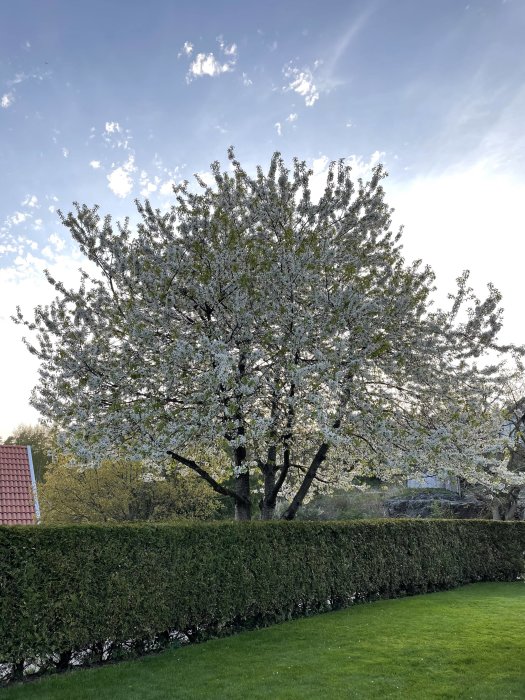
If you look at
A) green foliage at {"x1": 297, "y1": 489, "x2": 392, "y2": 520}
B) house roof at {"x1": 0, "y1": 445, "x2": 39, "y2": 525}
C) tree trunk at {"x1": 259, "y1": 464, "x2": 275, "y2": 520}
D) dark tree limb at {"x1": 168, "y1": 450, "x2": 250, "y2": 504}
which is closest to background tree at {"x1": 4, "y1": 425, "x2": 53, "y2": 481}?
green foliage at {"x1": 297, "y1": 489, "x2": 392, "y2": 520}

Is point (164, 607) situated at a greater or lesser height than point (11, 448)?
lesser

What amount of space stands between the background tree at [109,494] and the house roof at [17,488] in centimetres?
298

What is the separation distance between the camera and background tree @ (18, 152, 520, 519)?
991cm

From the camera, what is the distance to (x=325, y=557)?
11.9 m

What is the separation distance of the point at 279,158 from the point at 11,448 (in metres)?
14.2

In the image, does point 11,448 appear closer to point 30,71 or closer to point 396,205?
point 30,71

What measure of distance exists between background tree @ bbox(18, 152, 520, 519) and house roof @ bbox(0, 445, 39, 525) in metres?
6.96

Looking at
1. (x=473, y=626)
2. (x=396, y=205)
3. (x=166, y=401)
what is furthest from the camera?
(x=396, y=205)

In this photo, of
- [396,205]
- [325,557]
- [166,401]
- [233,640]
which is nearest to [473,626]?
[325,557]

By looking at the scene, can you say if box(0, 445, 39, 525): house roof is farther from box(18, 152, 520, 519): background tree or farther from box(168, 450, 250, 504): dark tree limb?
box(168, 450, 250, 504): dark tree limb

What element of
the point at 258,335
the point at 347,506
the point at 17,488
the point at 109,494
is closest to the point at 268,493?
the point at 258,335

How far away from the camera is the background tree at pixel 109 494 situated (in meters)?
21.4

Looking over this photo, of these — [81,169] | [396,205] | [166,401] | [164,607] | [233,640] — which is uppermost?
[81,169]

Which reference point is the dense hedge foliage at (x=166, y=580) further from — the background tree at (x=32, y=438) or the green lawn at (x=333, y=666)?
the background tree at (x=32, y=438)
